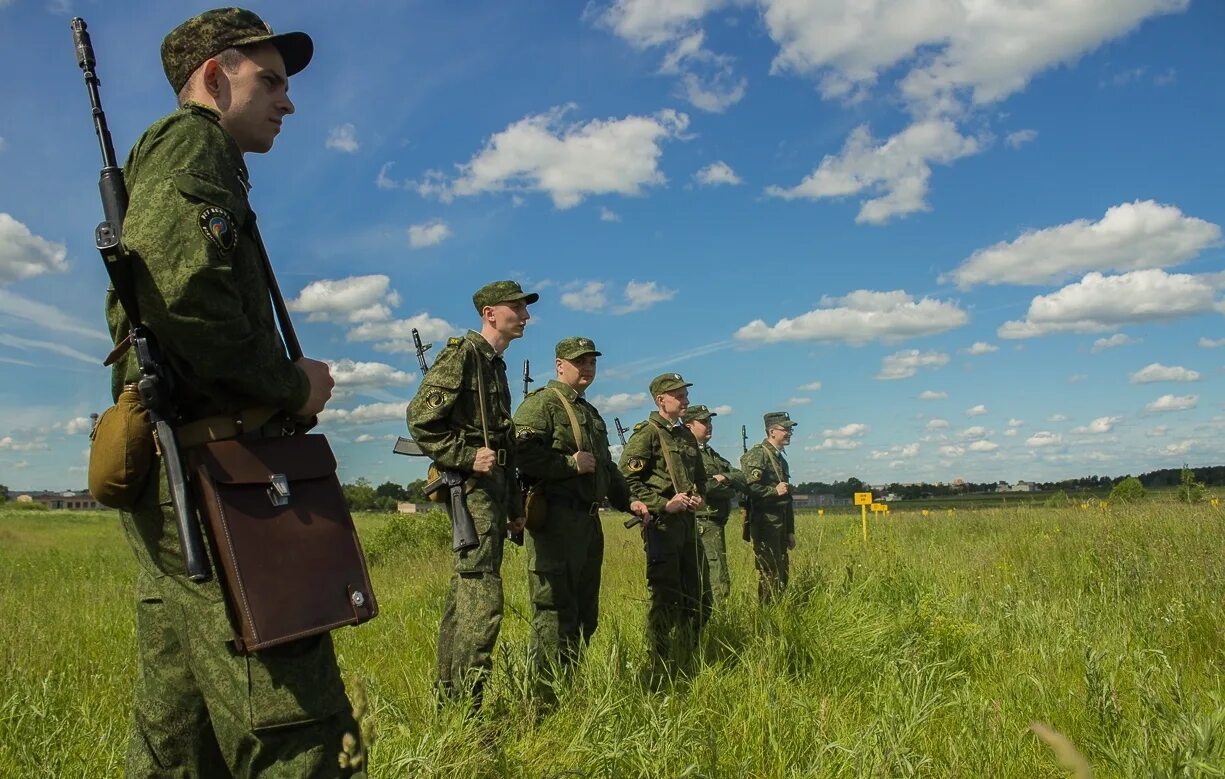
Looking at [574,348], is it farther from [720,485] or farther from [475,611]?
[720,485]

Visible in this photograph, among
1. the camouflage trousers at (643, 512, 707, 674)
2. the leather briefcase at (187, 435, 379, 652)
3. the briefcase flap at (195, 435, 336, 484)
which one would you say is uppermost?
the briefcase flap at (195, 435, 336, 484)

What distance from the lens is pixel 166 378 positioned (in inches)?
78.2

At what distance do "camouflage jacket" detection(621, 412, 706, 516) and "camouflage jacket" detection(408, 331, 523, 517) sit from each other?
235cm

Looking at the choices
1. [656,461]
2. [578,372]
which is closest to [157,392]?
[578,372]

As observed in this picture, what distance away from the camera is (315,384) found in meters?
2.23

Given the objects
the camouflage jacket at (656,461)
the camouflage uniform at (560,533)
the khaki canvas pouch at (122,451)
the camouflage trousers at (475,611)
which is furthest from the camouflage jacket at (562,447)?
the khaki canvas pouch at (122,451)

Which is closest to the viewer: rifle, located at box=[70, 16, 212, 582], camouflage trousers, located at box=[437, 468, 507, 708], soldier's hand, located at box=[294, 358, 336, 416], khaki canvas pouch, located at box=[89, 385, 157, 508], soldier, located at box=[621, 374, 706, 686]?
rifle, located at box=[70, 16, 212, 582]

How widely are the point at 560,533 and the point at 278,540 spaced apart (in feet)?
10.5

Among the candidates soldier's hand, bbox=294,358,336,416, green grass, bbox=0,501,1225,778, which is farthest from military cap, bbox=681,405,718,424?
soldier's hand, bbox=294,358,336,416

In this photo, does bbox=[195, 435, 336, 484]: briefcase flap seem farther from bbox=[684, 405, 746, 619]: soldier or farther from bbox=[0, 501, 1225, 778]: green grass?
bbox=[684, 405, 746, 619]: soldier

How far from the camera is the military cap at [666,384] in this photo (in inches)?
299

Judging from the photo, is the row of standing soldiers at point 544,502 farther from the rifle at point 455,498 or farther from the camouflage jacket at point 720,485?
the camouflage jacket at point 720,485

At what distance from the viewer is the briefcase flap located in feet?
6.49

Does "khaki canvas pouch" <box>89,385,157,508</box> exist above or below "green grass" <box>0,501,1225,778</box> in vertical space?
above
